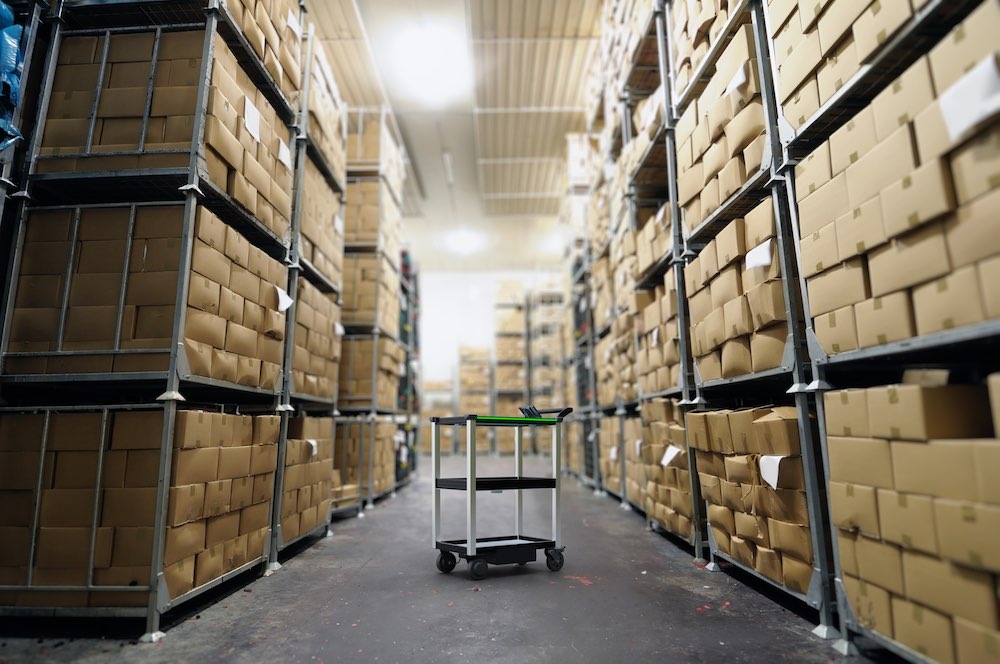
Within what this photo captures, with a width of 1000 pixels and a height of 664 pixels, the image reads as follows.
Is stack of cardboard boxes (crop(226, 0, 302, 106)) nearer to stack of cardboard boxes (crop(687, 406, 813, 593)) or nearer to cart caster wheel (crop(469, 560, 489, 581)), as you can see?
cart caster wheel (crop(469, 560, 489, 581))

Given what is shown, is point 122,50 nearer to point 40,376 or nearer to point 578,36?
point 40,376

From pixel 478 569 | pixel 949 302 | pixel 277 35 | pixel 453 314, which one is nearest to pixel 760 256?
pixel 949 302

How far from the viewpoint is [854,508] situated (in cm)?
206

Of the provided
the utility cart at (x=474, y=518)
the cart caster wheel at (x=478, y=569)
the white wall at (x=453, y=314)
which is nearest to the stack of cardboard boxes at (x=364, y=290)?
the utility cart at (x=474, y=518)

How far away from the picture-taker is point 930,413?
1730 millimetres

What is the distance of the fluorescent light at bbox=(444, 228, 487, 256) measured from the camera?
15.7 meters

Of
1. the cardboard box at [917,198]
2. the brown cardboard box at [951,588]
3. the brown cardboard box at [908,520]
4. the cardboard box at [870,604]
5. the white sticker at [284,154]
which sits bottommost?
the cardboard box at [870,604]

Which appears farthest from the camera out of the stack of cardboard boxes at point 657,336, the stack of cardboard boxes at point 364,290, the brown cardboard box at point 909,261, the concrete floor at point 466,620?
the stack of cardboard boxes at point 364,290

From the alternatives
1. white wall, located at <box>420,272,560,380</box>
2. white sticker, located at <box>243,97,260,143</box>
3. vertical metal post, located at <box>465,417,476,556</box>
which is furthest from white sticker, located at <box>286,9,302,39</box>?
white wall, located at <box>420,272,560,380</box>

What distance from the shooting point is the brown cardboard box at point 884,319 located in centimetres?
183

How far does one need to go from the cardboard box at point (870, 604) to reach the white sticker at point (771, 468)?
493 millimetres

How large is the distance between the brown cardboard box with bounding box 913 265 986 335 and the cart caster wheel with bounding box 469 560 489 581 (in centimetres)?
267

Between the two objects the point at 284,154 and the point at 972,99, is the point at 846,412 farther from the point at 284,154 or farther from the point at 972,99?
the point at 284,154

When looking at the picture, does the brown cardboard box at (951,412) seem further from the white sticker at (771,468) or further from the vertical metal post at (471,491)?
the vertical metal post at (471,491)
